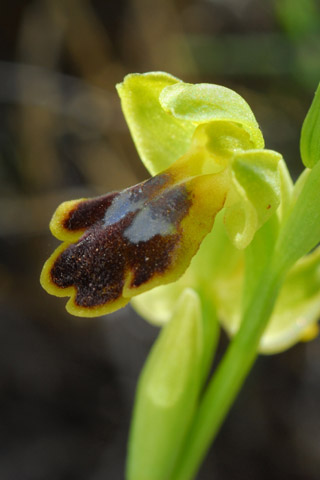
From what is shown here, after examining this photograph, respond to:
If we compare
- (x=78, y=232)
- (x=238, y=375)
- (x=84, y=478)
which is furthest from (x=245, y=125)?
(x=84, y=478)

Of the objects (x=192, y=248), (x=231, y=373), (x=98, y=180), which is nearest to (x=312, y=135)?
(x=192, y=248)

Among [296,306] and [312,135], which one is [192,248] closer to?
[312,135]

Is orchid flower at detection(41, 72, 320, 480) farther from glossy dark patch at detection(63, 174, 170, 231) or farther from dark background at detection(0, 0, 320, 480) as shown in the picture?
dark background at detection(0, 0, 320, 480)

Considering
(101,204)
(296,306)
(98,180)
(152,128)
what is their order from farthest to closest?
1. (98,180)
2. (296,306)
3. (152,128)
4. (101,204)

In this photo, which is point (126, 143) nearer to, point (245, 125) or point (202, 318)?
point (202, 318)

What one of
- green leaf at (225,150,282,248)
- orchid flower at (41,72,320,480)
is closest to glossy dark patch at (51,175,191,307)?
orchid flower at (41,72,320,480)
